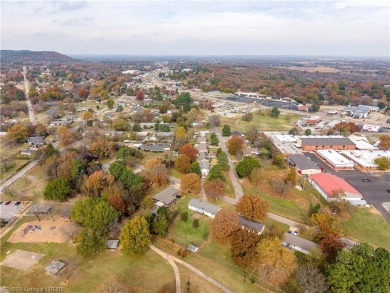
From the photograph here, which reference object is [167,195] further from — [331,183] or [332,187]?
[331,183]

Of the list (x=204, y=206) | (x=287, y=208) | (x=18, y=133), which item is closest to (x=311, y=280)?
(x=287, y=208)

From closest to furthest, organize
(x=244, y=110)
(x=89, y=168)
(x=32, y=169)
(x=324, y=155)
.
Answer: (x=89, y=168)
(x=32, y=169)
(x=324, y=155)
(x=244, y=110)

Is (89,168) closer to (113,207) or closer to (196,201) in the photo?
(113,207)

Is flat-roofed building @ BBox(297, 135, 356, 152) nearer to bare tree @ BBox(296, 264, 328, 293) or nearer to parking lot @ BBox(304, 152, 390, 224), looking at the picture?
parking lot @ BBox(304, 152, 390, 224)

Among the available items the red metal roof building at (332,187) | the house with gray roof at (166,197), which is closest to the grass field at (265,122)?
the red metal roof building at (332,187)

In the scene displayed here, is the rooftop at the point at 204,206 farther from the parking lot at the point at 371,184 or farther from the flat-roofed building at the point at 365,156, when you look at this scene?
the flat-roofed building at the point at 365,156

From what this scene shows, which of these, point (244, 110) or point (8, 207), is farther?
point (244, 110)

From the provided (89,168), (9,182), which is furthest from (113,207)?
(9,182)

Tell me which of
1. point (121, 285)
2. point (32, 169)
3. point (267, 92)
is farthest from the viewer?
point (267, 92)
